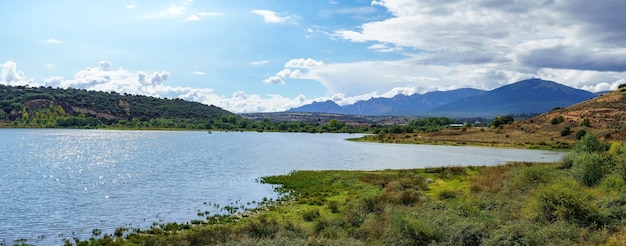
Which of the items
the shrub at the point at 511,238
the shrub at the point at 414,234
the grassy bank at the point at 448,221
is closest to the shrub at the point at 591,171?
the grassy bank at the point at 448,221

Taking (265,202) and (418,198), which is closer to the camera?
(418,198)

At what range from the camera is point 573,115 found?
163 meters

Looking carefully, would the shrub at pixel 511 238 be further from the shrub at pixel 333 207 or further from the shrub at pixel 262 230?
the shrub at pixel 333 207

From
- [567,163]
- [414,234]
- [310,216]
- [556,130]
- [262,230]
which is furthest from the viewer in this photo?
[556,130]

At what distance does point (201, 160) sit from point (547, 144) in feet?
350

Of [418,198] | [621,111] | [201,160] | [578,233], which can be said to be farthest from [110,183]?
[621,111]

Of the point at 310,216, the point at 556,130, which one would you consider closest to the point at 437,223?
the point at 310,216

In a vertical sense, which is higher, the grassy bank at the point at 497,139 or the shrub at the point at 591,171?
the shrub at the point at 591,171

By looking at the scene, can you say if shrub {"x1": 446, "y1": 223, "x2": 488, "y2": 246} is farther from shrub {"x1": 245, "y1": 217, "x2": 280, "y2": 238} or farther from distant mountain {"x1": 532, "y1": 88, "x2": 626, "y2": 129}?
distant mountain {"x1": 532, "y1": 88, "x2": 626, "y2": 129}

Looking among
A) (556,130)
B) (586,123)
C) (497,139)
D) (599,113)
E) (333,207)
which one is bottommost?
(333,207)

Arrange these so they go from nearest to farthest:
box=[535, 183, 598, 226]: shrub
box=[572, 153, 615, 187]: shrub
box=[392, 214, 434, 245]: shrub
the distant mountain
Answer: box=[392, 214, 434, 245]: shrub < box=[535, 183, 598, 226]: shrub < box=[572, 153, 615, 187]: shrub < the distant mountain

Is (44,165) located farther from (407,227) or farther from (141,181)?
(407,227)

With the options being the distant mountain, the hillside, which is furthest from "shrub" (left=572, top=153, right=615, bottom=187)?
the distant mountain

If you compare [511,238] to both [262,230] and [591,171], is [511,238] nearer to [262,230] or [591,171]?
[262,230]
